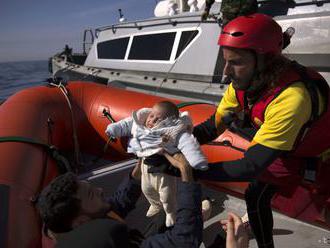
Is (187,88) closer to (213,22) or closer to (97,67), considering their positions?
(213,22)

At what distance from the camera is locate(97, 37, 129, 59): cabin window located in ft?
23.9

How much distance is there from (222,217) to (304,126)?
1.57 m

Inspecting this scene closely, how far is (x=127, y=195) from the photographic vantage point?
262cm

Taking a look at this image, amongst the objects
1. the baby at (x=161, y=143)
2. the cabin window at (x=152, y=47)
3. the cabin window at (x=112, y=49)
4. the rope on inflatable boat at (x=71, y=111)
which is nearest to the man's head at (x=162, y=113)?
the baby at (x=161, y=143)

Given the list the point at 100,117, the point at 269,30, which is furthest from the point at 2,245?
the point at 100,117

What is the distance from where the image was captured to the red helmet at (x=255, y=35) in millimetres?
1689

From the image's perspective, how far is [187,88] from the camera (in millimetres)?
5375

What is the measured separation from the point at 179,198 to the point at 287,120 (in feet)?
2.03

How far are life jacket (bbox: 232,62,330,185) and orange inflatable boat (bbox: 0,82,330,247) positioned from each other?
14cm

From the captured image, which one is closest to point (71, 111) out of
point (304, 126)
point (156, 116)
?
point (156, 116)

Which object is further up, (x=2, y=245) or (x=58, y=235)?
(x=58, y=235)

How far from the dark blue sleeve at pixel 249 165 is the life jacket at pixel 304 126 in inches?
7.1

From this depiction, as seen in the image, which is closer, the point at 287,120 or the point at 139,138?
the point at 287,120

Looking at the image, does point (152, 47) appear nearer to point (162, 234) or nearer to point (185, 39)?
point (185, 39)
